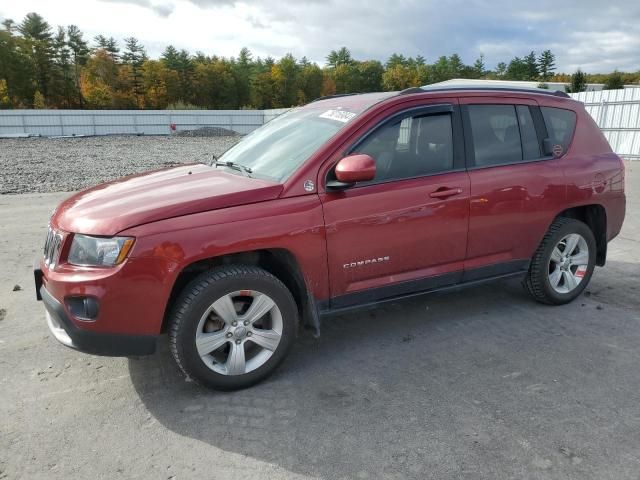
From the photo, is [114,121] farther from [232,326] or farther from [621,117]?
[232,326]

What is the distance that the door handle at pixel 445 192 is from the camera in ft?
12.1

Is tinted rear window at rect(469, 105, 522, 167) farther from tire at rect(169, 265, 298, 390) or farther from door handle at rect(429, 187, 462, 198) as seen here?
tire at rect(169, 265, 298, 390)

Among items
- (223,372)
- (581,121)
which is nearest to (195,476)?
(223,372)

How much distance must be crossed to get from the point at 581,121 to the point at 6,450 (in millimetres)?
5023

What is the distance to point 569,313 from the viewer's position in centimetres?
450

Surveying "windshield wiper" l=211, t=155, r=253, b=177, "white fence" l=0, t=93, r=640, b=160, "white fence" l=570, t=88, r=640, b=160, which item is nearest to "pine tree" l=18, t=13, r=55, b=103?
"white fence" l=0, t=93, r=640, b=160

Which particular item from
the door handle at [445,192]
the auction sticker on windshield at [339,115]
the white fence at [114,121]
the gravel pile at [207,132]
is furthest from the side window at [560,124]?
the gravel pile at [207,132]

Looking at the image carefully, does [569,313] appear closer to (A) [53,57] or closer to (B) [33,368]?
(B) [33,368]

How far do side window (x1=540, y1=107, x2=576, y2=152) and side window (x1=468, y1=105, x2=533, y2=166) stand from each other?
38 centimetres

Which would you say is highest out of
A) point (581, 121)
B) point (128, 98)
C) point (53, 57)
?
point (53, 57)

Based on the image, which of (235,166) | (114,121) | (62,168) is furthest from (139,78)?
(235,166)

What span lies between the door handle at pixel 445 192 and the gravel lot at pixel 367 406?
1.14m

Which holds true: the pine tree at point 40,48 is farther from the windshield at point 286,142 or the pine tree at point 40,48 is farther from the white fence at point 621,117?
the windshield at point 286,142

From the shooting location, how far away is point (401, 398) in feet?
10.4
